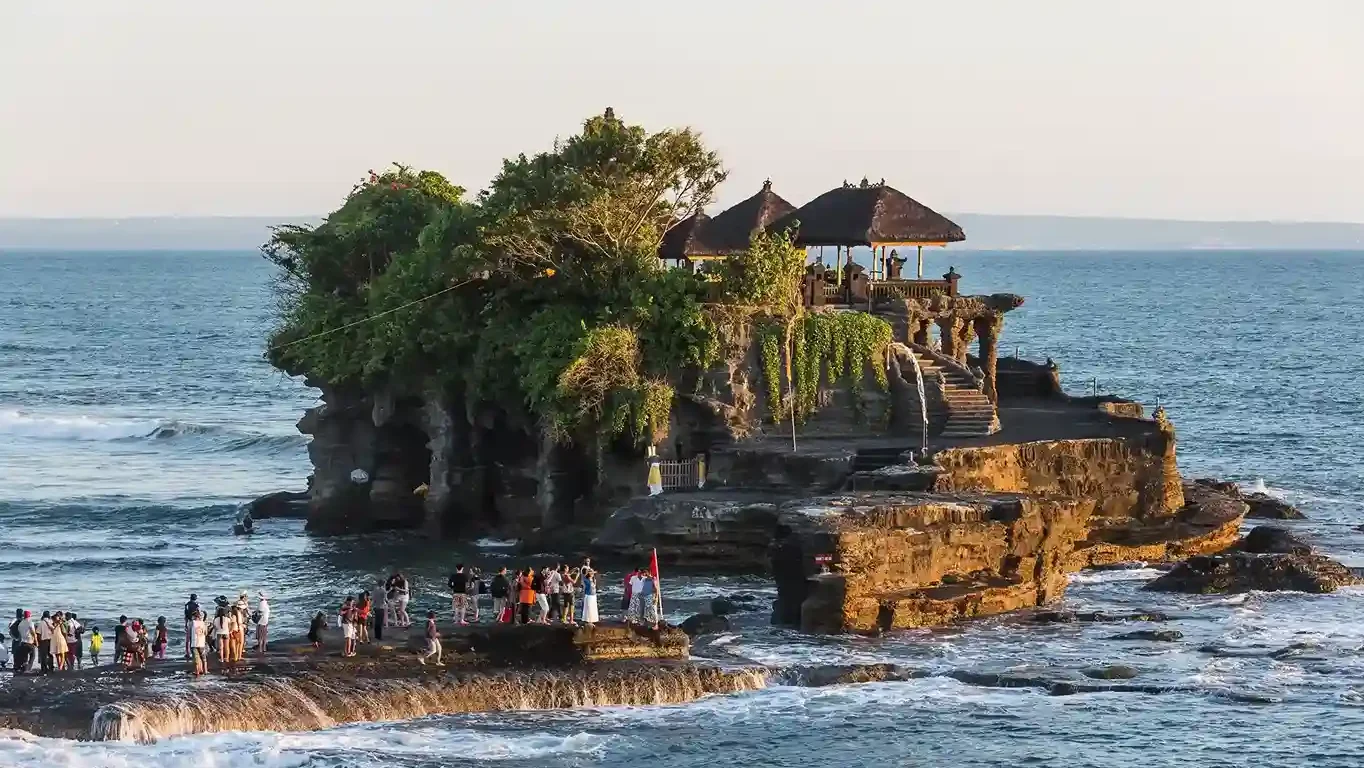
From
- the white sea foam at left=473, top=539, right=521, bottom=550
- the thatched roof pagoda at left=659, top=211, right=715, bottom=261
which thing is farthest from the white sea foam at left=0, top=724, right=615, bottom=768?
the thatched roof pagoda at left=659, top=211, right=715, bottom=261

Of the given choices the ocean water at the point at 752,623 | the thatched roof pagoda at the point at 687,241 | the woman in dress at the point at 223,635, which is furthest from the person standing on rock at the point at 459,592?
the thatched roof pagoda at the point at 687,241

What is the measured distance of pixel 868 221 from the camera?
222ft

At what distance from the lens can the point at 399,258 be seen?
2712 inches

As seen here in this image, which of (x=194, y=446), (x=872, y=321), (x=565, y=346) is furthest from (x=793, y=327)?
(x=194, y=446)

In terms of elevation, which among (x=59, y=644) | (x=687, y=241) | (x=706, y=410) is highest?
(x=687, y=241)

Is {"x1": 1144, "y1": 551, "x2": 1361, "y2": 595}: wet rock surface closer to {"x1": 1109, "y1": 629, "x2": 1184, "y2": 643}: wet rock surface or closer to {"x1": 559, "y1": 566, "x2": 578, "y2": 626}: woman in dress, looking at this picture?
{"x1": 1109, "y1": 629, "x2": 1184, "y2": 643}: wet rock surface

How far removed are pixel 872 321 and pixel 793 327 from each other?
8.05ft

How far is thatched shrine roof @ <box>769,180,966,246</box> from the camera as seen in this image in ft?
222

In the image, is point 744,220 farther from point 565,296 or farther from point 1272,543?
point 1272,543

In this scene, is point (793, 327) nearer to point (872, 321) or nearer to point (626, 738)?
point (872, 321)

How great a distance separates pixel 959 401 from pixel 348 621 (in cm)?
2522

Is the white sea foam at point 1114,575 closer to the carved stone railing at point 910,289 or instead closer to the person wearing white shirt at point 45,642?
the carved stone railing at point 910,289

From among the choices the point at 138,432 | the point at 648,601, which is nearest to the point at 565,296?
the point at 648,601

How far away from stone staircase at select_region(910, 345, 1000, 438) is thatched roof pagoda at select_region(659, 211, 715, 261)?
7150 millimetres
